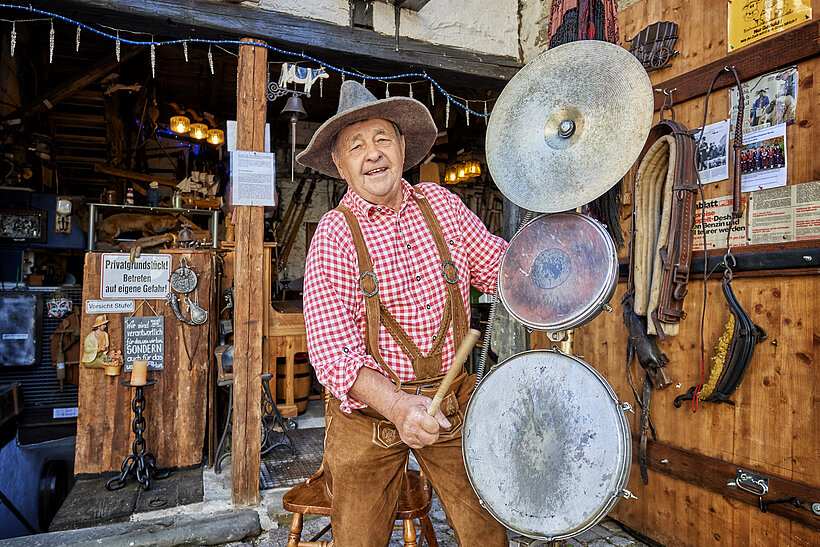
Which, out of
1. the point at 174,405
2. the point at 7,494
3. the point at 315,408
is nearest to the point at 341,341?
the point at 174,405

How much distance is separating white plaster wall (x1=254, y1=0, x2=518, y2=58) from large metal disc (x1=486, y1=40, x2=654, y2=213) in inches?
99.7

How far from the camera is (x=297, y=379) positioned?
5.58m

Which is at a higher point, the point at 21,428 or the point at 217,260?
the point at 217,260

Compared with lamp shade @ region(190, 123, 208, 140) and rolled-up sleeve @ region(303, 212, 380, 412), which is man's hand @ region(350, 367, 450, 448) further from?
lamp shade @ region(190, 123, 208, 140)

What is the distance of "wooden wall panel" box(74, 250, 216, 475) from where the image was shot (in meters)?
3.97

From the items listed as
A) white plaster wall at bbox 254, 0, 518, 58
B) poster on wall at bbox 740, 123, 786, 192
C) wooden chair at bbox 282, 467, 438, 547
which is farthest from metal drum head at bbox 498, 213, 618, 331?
white plaster wall at bbox 254, 0, 518, 58

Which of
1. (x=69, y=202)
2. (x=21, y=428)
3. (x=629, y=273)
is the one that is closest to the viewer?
(x=629, y=273)

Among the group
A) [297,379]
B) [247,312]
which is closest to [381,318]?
[247,312]

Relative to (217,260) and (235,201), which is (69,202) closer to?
(217,260)

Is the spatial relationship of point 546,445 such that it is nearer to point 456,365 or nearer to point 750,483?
point 456,365

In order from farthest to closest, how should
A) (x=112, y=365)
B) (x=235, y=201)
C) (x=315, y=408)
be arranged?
1. (x=315, y=408)
2. (x=112, y=365)
3. (x=235, y=201)

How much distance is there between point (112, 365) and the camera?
3986 mm

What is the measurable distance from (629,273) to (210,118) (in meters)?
7.77

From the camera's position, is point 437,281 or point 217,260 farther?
point 217,260
